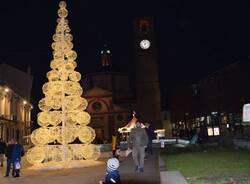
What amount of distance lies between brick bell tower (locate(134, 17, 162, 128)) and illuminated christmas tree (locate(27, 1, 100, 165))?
Result: 50.0 m

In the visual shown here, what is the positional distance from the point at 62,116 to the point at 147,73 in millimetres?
52251

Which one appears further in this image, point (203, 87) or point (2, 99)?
point (203, 87)

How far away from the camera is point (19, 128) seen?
2124 inches

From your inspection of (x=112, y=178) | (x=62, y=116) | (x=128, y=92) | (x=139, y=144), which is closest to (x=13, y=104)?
(x=62, y=116)

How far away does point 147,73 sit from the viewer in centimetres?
7188

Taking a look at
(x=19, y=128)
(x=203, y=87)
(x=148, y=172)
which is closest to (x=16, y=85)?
(x=19, y=128)

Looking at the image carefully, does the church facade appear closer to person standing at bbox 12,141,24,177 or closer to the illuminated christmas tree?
the illuminated christmas tree

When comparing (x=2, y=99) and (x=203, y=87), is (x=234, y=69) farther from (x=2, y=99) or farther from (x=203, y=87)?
(x=2, y=99)

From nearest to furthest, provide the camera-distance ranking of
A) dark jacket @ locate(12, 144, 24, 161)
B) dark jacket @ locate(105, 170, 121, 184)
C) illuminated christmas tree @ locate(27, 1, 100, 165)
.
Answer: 1. dark jacket @ locate(105, 170, 121, 184)
2. dark jacket @ locate(12, 144, 24, 161)
3. illuminated christmas tree @ locate(27, 1, 100, 165)

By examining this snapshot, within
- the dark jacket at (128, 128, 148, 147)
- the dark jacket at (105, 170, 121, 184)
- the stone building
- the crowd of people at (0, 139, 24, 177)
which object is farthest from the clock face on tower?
the dark jacket at (105, 170, 121, 184)

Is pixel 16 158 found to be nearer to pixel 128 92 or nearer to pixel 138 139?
pixel 138 139

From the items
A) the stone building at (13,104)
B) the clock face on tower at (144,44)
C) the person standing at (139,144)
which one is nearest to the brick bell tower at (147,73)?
the clock face on tower at (144,44)

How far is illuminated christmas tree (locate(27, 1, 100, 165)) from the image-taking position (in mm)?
19609

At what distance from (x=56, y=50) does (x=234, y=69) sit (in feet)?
143
